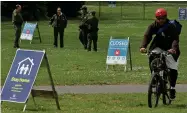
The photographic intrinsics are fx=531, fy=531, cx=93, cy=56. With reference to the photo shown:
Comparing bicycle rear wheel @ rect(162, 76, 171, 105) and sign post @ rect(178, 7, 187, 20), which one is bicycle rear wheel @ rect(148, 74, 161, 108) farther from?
sign post @ rect(178, 7, 187, 20)

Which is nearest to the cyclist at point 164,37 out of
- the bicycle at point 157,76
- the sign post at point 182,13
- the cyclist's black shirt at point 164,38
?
the cyclist's black shirt at point 164,38

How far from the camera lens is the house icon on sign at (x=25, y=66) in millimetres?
9328

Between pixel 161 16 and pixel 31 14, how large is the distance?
47926 millimetres

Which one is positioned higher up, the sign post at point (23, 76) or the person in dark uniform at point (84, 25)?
the sign post at point (23, 76)

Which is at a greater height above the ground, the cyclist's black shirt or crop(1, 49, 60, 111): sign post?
the cyclist's black shirt

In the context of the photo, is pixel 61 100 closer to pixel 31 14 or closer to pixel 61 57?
pixel 61 57

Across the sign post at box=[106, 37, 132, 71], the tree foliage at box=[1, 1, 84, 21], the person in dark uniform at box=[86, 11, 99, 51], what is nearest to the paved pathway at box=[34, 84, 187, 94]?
the sign post at box=[106, 37, 132, 71]

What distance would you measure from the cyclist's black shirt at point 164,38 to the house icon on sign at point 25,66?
2213 mm

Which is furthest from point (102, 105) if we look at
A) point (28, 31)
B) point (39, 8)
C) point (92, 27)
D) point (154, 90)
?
point (39, 8)

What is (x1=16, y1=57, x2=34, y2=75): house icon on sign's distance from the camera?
933cm

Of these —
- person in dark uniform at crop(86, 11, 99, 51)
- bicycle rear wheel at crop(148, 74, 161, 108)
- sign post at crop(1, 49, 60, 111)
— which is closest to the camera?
sign post at crop(1, 49, 60, 111)

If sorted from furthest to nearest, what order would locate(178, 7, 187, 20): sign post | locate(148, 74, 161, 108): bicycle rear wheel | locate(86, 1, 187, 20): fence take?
locate(86, 1, 187, 20): fence, locate(178, 7, 187, 20): sign post, locate(148, 74, 161, 108): bicycle rear wheel

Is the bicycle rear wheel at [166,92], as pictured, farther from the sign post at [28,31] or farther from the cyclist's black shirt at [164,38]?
the sign post at [28,31]

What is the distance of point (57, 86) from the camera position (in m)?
13.4
